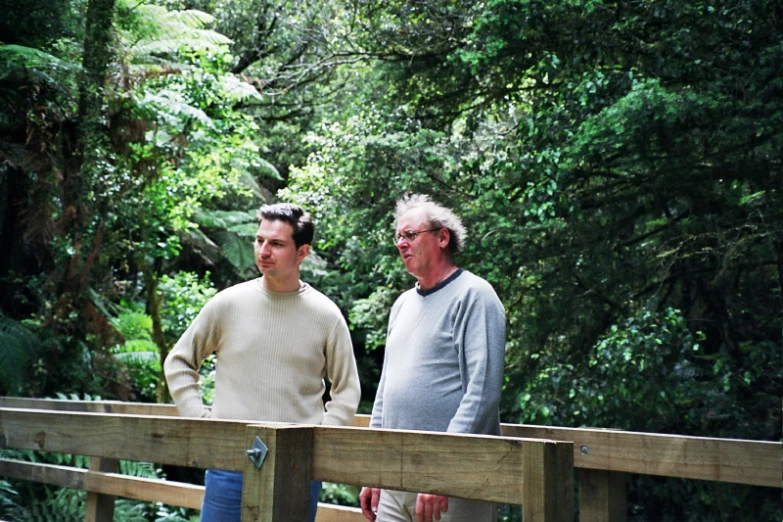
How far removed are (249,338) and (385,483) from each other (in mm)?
1018

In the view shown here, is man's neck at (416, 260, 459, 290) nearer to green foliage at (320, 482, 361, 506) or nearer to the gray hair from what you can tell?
the gray hair

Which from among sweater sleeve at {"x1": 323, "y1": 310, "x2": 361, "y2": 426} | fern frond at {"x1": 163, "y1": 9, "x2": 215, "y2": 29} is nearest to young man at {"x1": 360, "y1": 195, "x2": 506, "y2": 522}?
sweater sleeve at {"x1": 323, "y1": 310, "x2": 361, "y2": 426}

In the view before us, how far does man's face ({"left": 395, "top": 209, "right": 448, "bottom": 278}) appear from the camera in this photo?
2635 mm

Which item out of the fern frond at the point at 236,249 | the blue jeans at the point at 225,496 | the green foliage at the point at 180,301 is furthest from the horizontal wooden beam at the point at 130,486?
the fern frond at the point at 236,249

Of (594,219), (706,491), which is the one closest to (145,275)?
(594,219)

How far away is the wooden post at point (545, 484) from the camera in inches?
56.9

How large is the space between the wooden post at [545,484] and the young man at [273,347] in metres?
1.20

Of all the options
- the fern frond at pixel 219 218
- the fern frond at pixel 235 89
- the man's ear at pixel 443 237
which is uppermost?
the fern frond at pixel 235 89

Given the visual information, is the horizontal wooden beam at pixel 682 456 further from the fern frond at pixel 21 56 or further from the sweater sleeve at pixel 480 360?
the fern frond at pixel 21 56

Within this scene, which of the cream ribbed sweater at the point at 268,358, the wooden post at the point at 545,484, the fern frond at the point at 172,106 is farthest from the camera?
the fern frond at the point at 172,106

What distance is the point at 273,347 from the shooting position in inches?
101

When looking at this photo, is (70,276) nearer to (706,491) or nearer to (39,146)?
(39,146)

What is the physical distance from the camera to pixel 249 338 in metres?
2.57

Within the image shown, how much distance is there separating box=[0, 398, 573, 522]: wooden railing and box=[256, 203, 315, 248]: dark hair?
85cm
